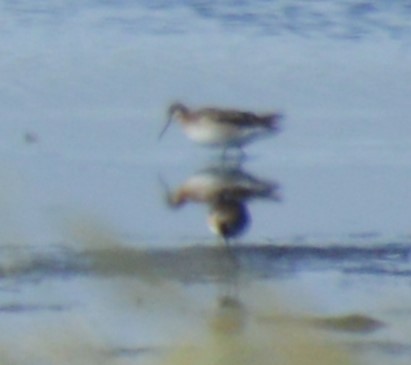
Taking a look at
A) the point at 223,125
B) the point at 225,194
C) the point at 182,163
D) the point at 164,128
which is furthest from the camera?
the point at 164,128

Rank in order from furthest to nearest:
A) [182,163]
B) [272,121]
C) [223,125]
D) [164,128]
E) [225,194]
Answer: [164,128]
[223,125]
[272,121]
[182,163]
[225,194]

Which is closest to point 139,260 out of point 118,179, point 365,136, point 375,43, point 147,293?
point 147,293

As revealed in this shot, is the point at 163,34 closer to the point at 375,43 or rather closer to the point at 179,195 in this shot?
the point at 375,43

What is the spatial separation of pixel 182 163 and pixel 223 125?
0.63 meters

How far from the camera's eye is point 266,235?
25.4 feet

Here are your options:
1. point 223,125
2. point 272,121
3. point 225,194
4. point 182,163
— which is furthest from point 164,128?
point 225,194

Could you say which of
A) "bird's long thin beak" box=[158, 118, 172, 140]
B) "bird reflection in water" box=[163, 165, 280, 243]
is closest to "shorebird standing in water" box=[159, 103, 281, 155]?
"bird's long thin beak" box=[158, 118, 172, 140]

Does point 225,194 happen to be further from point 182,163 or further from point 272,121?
point 272,121

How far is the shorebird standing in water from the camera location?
32.2ft

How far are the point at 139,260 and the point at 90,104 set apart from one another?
7222 millimetres

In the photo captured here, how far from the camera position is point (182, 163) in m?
9.39

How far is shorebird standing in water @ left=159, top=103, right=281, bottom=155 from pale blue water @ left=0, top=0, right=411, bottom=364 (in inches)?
4.8

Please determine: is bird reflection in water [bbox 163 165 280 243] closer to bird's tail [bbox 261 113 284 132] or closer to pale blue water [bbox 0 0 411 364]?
pale blue water [bbox 0 0 411 364]

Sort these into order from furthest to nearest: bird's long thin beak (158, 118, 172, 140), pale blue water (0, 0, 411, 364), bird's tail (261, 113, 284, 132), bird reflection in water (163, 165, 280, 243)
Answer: bird's long thin beak (158, 118, 172, 140), bird's tail (261, 113, 284, 132), bird reflection in water (163, 165, 280, 243), pale blue water (0, 0, 411, 364)
